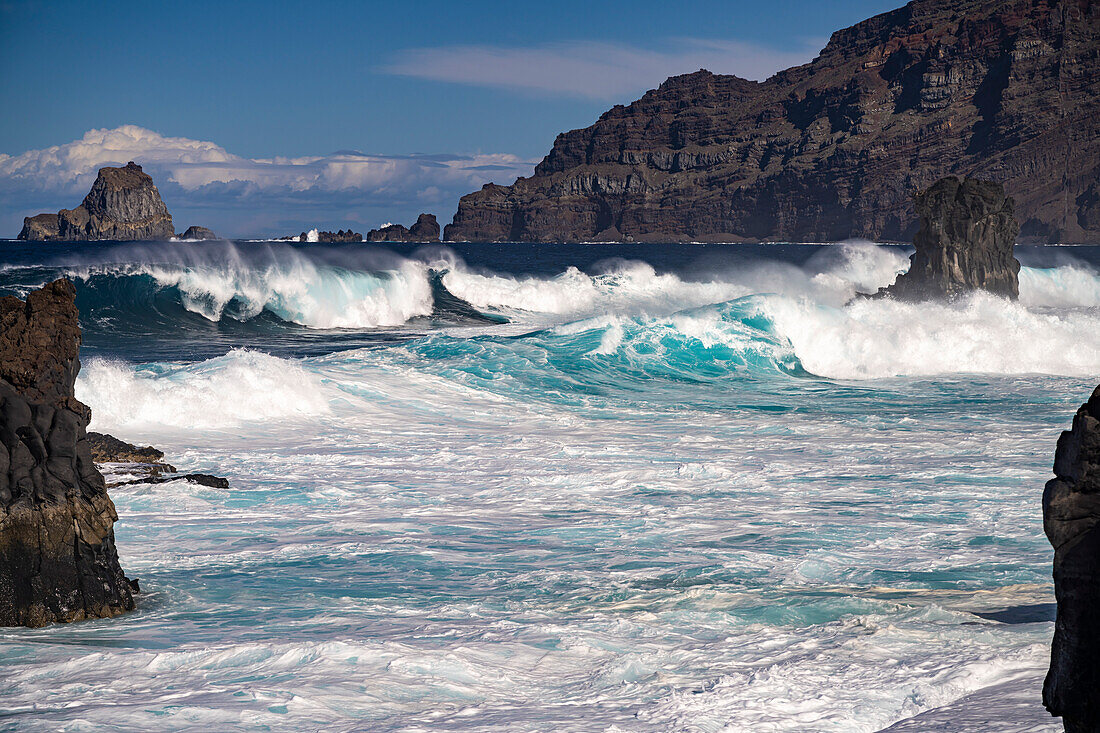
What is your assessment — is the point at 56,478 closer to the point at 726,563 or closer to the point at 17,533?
the point at 17,533

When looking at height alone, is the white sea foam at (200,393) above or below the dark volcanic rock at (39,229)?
below

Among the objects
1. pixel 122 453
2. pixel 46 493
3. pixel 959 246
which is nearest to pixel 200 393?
pixel 122 453

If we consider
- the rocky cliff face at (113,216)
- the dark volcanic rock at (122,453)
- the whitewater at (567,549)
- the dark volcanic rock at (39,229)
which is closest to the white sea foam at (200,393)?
the whitewater at (567,549)

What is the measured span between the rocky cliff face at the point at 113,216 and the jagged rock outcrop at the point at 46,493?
516 ft

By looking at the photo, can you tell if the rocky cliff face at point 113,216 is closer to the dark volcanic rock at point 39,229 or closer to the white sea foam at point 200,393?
the dark volcanic rock at point 39,229

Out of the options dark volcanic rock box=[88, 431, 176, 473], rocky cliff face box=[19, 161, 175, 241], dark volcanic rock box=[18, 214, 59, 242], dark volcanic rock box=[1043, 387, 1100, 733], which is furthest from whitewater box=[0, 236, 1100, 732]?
dark volcanic rock box=[18, 214, 59, 242]

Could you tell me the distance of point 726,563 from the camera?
757cm

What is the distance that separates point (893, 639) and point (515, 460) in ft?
22.1

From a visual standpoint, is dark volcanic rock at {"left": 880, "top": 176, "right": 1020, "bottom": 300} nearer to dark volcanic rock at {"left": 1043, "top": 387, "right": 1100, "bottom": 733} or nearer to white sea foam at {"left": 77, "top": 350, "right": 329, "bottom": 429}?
white sea foam at {"left": 77, "top": 350, "right": 329, "bottom": 429}

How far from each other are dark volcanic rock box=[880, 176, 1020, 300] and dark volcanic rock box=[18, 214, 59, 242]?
154 metres

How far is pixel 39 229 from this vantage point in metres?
158

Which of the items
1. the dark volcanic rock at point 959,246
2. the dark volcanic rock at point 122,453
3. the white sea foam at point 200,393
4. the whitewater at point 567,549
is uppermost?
the dark volcanic rock at point 959,246

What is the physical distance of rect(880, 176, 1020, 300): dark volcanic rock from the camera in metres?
31.1

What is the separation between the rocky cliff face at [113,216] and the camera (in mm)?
153750
